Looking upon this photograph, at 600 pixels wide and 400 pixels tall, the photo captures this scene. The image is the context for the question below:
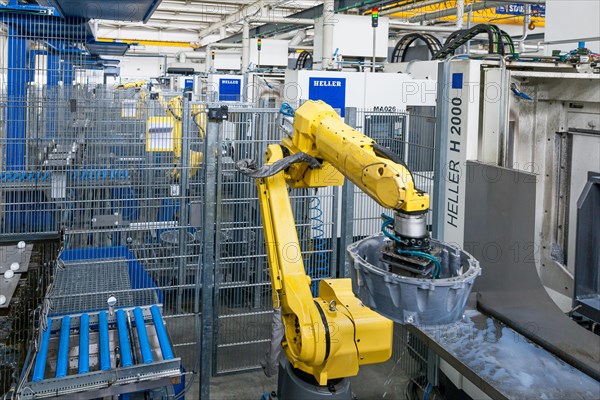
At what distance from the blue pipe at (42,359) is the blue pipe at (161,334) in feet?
1.62

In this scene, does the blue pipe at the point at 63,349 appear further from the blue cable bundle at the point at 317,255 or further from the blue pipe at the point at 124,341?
the blue cable bundle at the point at 317,255

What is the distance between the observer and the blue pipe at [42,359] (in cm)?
221

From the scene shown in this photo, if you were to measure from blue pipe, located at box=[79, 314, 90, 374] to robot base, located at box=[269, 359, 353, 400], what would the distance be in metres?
1.01

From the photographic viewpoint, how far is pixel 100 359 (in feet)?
7.98

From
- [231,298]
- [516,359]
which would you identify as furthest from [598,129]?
[231,298]

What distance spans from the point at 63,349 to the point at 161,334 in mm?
457

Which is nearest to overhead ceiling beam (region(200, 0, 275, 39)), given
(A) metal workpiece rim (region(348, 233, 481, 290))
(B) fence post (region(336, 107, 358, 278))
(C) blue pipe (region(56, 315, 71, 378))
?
(B) fence post (region(336, 107, 358, 278))

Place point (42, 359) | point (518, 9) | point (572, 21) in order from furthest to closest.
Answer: point (518, 9)
point (572, 21)
point (42, 359)

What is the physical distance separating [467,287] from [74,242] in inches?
108

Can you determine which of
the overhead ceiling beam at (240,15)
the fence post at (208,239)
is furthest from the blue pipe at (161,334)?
the overhead ceiling beam at (240,15)

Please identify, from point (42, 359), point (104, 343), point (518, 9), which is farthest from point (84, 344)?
point (518, 9)

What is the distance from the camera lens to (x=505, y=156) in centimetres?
275

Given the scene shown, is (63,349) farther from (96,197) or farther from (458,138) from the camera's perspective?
(458,138)

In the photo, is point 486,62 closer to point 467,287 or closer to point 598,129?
point 598,129
